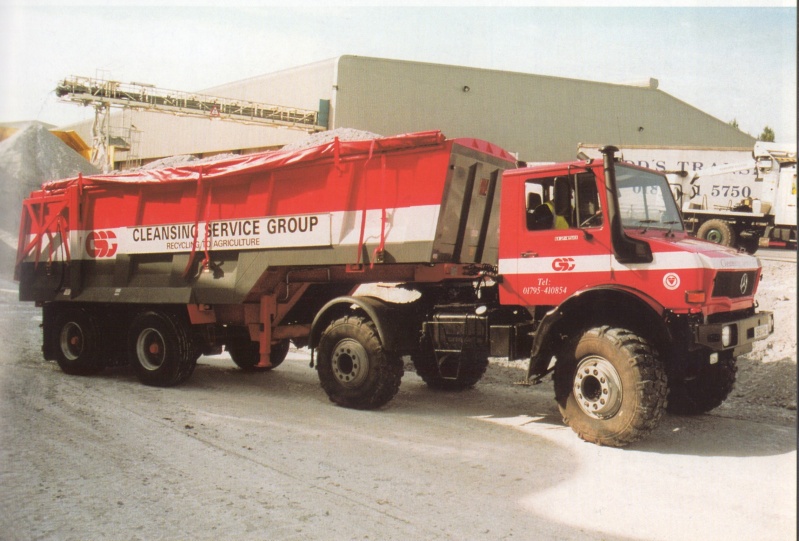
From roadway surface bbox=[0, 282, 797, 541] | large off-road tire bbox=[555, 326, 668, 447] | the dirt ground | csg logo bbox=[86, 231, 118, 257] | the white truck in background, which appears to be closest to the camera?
roadway surface bbox=[0, 282, 797, 541]

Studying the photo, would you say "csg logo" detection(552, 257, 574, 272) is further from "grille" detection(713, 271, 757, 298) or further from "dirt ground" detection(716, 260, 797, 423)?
"dirt ground" detection(716, 260, 797, 423)

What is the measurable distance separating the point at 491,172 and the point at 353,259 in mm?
1951

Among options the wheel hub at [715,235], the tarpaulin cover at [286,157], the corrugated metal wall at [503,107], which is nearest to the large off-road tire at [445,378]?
the tarpaulin cover at [286,157]

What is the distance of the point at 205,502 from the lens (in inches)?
187

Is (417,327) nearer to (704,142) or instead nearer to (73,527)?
(73,527)

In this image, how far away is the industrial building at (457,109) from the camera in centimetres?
2938

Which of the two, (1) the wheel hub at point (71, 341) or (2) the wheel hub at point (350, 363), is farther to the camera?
(1) the wheel hub at point (71, 341)

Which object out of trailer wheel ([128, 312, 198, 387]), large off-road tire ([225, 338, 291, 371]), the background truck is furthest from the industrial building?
trailer wheel ([128, 312, 198, 387])

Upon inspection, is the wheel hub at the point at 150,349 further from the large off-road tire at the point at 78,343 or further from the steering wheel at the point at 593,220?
the steering wheel at the point at 593,220

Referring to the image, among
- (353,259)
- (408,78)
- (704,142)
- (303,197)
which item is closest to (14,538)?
(353,259)

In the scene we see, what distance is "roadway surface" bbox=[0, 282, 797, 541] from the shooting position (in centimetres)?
444

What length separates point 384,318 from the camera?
7.73m

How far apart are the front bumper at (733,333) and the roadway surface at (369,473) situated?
98 centimetres

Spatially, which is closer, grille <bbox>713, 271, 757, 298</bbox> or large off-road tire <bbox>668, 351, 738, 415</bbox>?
grille <bbox>713, 271, 757, 298</bbox>
